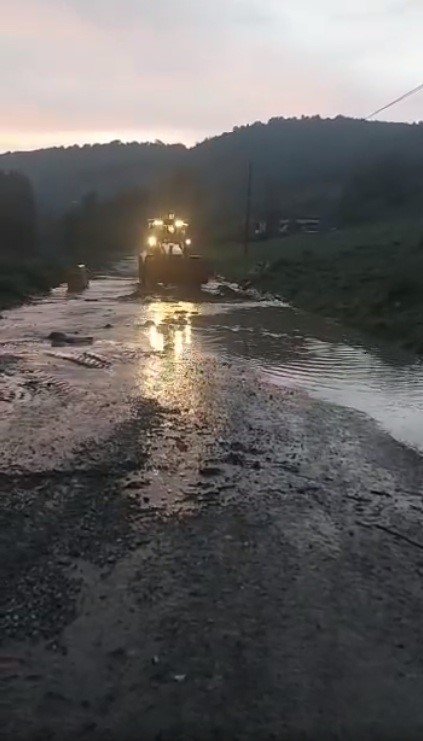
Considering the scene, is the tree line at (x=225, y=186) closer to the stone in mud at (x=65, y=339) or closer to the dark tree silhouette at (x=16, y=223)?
the dark tree silhouette at (x=16, y=223)

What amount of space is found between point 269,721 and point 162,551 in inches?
82.6

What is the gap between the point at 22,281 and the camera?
3472 centimetres

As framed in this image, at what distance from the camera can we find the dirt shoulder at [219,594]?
413cm

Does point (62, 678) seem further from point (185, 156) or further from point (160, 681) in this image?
point (185, 156)

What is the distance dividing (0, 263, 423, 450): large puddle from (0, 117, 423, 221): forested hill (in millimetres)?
74241

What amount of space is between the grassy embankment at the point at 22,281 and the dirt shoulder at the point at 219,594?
65.2 feet

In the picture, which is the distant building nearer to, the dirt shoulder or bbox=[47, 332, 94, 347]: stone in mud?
bbox=[47, 332, 94, 347]: stone in mud

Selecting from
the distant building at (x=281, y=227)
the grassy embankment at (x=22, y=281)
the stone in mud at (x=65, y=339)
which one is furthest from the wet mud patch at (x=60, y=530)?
the distant building at (x=281, y=227)

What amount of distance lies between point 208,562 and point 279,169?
494 ft

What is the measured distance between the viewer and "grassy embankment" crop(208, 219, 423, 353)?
830 inches

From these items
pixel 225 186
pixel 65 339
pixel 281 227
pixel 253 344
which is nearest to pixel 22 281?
pixel 65 339

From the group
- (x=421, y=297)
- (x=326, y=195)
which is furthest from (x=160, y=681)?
(x=326, y=195)

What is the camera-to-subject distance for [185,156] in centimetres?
18475

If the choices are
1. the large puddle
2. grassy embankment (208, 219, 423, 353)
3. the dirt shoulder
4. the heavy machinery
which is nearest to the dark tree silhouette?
grassy embankment (208, 219, 423, 353)
